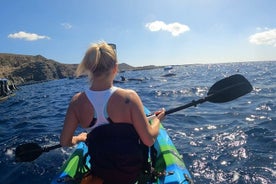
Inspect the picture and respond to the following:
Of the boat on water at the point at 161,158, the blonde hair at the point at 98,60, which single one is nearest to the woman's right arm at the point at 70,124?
the blonde hair at the point at 98,60

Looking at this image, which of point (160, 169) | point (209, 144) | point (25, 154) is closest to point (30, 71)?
point (209, 144)

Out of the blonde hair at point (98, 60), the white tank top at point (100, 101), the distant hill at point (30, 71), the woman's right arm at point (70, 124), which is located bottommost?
the distant hill at point (30, 71)

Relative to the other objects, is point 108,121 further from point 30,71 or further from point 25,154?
point 30,71

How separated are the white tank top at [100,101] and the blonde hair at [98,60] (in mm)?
185

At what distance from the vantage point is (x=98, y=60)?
3219 mm

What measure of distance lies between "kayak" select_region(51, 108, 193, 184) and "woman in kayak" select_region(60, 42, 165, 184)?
0.69 meters

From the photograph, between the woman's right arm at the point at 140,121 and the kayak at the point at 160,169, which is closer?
the woman's right arm at the point at 140,121

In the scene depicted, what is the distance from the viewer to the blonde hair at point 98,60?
322cm

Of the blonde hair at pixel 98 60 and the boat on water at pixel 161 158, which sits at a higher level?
the blonde hair at pixel 98 60

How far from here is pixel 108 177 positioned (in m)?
3.57

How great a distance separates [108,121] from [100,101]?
24 cm

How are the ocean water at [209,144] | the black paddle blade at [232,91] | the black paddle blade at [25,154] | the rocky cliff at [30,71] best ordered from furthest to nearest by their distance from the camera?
the rocky cliff at [30,71] < the ocean water at [209,144] < the black paddle blade at [232,91] < the black paddle blade at [25,154]

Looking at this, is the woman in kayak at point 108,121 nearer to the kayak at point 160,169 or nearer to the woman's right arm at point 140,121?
the woman's right arm at point 140,121

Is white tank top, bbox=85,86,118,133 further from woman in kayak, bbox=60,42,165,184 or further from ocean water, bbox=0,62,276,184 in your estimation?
ocean water, bbox=0,62,276,184
